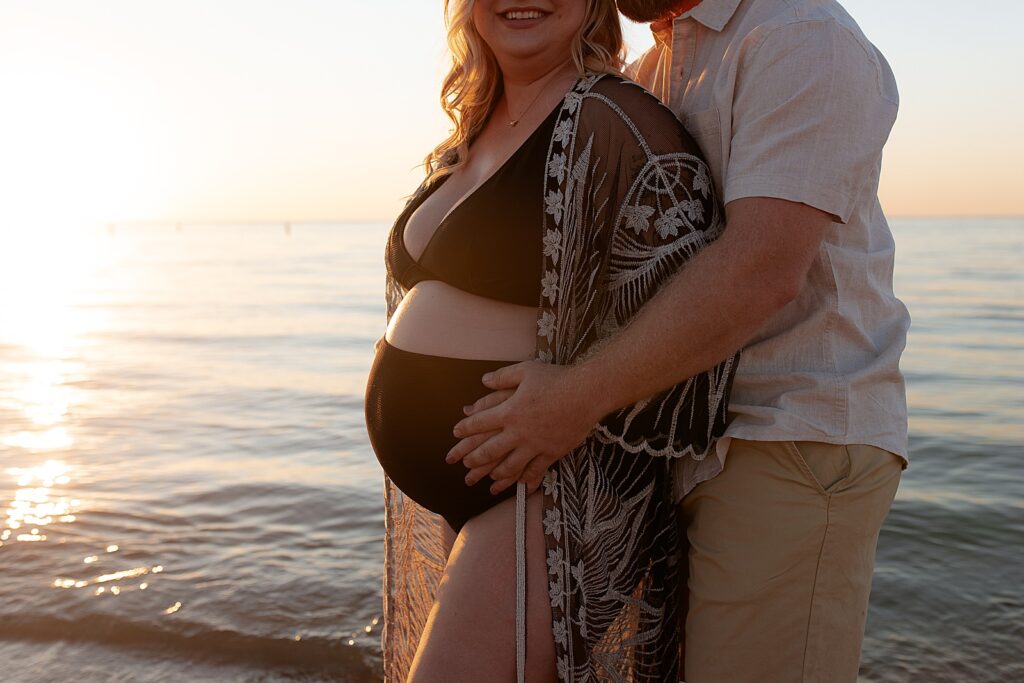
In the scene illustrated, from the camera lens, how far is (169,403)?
866cm

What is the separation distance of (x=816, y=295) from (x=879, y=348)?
0.57 feet

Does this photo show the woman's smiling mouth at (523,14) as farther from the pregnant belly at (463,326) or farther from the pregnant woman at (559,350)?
the pregnant belly at (463,326)

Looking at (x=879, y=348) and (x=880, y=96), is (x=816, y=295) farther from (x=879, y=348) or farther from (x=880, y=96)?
(x=880, y=96)

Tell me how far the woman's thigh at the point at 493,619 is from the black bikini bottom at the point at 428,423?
0.29 feet

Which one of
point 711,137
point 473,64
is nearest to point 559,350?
point 711,137

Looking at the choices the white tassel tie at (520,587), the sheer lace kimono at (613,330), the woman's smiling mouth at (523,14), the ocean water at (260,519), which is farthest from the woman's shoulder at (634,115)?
the ocean water at (260,519)

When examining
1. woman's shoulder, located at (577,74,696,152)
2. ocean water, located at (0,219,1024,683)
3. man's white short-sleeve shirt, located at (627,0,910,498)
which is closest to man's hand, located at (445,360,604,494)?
man's white short-sleeve shirt, located at (627,0,910,498)

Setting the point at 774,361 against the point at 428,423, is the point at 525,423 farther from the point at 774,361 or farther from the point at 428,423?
the point at 774,361

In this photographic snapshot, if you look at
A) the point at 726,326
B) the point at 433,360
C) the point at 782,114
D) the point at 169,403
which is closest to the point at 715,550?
the point at 726,326

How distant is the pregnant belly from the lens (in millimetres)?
1771

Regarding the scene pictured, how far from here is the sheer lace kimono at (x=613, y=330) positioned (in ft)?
5.34

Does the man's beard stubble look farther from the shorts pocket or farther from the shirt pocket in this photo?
the shorts pocket

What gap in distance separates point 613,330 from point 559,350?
0.11 metres

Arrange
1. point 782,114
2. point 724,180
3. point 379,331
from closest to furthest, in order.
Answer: point 782,114
point 724,180
point 379,331
